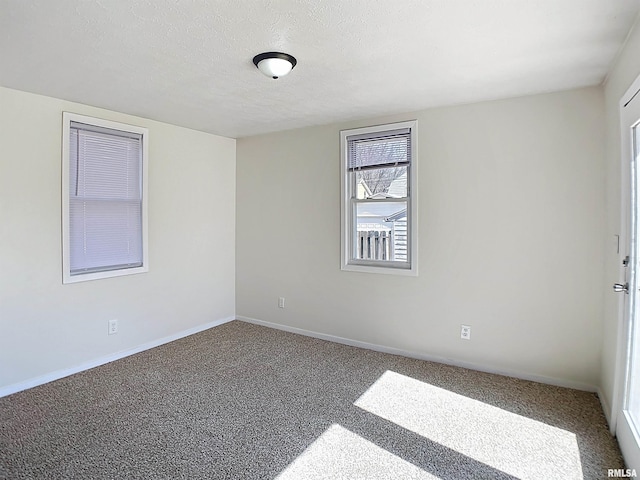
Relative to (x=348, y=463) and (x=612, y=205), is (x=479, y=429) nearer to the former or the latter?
(x=348, y=463)

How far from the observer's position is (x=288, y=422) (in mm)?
2473

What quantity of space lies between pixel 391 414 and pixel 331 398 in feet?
1.52

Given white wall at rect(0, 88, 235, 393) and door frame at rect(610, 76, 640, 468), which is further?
white wall at rect(0, 88, 235, 393)

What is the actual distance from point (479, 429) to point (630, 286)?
47.9 inches

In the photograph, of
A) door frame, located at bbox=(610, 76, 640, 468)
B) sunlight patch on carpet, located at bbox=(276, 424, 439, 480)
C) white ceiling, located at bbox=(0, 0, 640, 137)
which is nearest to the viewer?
white ceiling, located at bbox=(0, 0, 640, 137)

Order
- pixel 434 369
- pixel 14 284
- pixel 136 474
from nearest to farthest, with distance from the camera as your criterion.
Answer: pixel 136 474
pixel 14 284
pixel 434 369

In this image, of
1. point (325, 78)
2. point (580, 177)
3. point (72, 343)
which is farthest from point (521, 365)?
point (72, 343)

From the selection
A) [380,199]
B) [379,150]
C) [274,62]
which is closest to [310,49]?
[274,62]

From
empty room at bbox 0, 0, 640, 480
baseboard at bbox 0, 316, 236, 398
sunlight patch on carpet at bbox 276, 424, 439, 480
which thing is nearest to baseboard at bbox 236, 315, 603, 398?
empty room at bbox 0, 0, 640, 480

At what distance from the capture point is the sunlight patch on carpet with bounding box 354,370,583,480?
Result: 2.04 metres

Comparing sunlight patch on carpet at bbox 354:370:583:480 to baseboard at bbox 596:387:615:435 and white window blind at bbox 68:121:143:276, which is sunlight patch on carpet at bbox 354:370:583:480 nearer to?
baseboard at bbox 596:387:615:435

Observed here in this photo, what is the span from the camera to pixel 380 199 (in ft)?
12.4

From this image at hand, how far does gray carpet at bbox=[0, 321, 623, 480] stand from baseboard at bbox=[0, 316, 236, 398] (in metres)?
0.09

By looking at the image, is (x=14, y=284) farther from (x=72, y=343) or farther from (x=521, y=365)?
(x=521, y=365)
